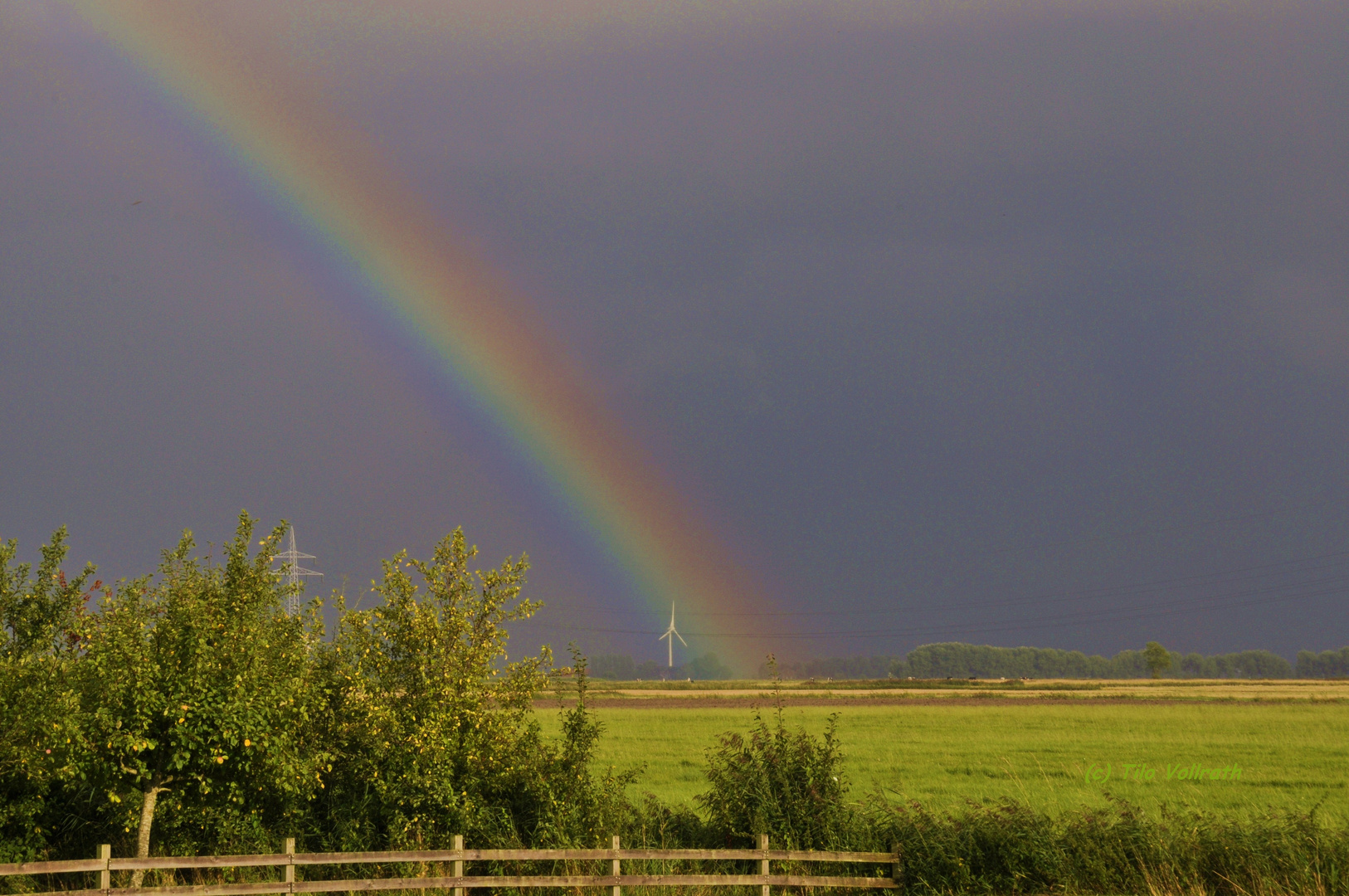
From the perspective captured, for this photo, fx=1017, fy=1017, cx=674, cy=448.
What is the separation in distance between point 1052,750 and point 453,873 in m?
38.3

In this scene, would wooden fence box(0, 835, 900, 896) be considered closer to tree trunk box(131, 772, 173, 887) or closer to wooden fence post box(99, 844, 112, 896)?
wooden fence post box(99, 844, 112, 896)

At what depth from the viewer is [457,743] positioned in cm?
1870

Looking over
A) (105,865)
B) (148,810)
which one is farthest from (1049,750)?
(105,865)

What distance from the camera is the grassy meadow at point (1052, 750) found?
3275 cm

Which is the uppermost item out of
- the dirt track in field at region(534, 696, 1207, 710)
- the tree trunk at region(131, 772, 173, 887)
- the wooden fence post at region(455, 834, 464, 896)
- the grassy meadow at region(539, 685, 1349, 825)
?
the tree trunk at region(131, 772, 173, 887)

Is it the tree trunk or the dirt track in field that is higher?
the tree trunk

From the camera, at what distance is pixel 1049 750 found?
47625 millimetres

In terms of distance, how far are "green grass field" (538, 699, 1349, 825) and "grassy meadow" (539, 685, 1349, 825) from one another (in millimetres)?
79

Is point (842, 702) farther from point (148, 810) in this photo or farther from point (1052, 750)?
point (148, 810)

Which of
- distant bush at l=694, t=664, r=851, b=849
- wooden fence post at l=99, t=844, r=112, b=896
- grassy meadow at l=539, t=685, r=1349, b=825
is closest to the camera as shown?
wooden fence post at l=99, t=844, r=112, b=896

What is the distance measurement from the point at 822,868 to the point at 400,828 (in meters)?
7.78

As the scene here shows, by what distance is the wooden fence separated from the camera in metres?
15.0

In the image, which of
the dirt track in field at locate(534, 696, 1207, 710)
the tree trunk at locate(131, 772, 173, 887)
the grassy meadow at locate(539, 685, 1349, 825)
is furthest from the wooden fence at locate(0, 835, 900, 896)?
the dirt track in field at locate(534, 696, 1207, 710)

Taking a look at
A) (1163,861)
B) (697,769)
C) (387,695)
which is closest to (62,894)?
(387,695)
